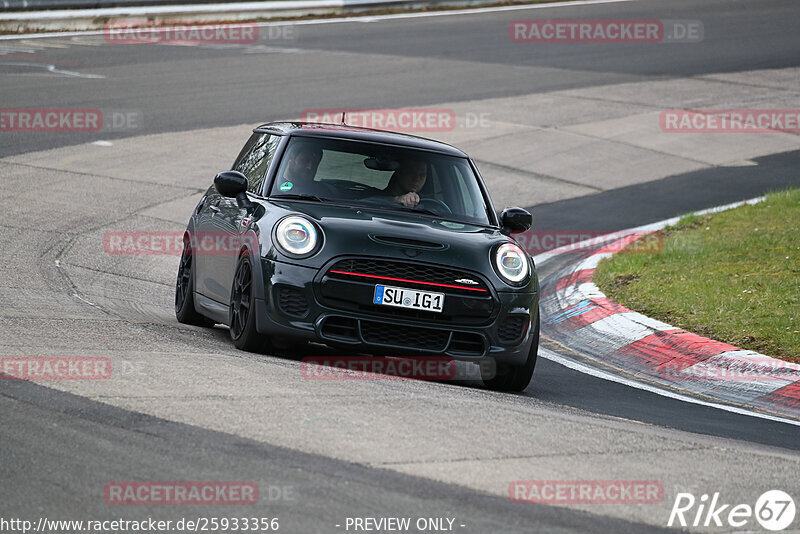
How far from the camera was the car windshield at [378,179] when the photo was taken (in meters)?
8.30

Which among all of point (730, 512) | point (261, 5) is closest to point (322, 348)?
point (730, 512)

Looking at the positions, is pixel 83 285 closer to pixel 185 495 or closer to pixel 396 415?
pixel 396 415

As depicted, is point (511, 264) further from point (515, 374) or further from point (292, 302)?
point (292, 302)

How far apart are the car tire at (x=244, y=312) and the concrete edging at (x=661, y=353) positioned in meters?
2.88

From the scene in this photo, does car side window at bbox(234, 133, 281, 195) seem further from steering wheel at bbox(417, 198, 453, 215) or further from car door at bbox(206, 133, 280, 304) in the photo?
steering wheel at bbox(417, 198, 453, 215)

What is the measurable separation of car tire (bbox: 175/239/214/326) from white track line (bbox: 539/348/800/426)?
2.63 metres

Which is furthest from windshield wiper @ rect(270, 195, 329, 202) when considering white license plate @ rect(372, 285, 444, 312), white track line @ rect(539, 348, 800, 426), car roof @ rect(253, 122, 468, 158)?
white track line @ rect(539, 348, 800, 426)

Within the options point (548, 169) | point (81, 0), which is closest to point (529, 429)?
point (548, 169)

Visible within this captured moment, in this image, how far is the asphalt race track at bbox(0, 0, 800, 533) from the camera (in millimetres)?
4773

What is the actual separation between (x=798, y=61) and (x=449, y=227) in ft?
72.3

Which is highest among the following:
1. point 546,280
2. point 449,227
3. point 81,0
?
point 81,0

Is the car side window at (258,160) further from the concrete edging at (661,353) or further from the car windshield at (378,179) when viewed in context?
the concrete edging at (661,353)

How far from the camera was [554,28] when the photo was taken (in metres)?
31.1

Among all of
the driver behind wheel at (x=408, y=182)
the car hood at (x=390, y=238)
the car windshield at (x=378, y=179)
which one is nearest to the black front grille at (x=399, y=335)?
the car hood at (x=390, y=238)
